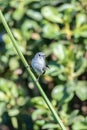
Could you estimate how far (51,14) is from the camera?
97.0 inches

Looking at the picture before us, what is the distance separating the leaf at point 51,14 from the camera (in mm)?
2465

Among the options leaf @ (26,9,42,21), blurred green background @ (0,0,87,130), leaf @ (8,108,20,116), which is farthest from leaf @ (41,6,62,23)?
leaf @ (8,108,20,116)

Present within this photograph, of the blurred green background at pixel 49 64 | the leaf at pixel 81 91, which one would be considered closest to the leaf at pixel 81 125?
the blurred green background at pixel 49 64

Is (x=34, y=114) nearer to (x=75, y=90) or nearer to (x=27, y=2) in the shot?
(x=75, y=90)

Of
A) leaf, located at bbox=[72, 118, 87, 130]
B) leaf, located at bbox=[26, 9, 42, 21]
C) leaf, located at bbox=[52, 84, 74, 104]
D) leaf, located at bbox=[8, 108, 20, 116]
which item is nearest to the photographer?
leaf, located at bbox=[72, 118, 87, 130]

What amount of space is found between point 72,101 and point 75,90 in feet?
0.82

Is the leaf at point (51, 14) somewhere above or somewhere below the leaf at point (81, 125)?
above

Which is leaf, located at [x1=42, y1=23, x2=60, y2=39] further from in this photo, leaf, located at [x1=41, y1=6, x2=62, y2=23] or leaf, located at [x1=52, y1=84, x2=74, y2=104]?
leaf, located at [x1=52, y1=84, x2=74, y2=104]

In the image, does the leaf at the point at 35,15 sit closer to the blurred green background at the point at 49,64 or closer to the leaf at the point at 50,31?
the blurred green background at the point at 49,64

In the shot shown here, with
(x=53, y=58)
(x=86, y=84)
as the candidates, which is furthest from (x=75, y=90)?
(x=53, y=58)

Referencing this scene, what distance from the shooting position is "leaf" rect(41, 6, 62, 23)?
2.46 metres

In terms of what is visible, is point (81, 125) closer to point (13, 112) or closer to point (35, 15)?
point (13, 112)

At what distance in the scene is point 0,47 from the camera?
2.78 metres

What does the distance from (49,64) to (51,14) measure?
27 centimetres
